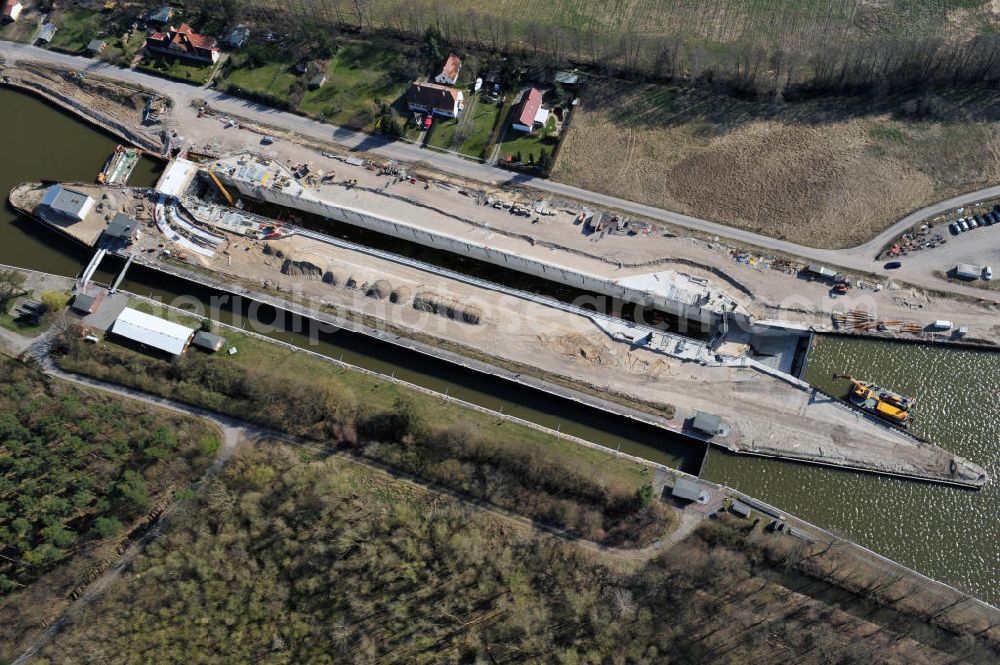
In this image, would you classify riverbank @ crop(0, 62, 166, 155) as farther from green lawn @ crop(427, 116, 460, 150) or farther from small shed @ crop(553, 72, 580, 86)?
small shed @ crop(553, 72, 580, 86)

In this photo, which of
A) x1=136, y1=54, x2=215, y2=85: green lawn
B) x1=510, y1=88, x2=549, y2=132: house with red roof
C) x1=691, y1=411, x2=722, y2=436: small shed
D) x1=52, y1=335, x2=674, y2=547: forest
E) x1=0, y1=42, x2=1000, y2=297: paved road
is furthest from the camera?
x1=136, y1=54, x2=215, y2=85: green lawn

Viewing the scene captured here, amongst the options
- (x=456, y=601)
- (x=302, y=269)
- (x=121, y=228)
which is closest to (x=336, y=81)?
(x=302, y=269)

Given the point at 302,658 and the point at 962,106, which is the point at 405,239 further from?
the point at 962,106

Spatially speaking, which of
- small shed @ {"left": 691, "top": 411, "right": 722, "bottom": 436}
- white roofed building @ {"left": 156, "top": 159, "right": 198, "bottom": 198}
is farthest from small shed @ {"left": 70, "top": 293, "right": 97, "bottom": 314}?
small shed @ {"left": 691, "top": 411, "right": 722, "bottom": 436}

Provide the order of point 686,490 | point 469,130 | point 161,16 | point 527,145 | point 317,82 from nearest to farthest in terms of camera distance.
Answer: point 686,490 < point 527,145 < point 469,130 < point 317,82 < point 161,16

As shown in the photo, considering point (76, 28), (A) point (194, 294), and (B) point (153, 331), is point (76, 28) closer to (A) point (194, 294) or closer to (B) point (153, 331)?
(A) point (194, 294)

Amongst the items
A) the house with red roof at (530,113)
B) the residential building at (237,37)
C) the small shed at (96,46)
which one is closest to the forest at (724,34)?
the residential building at (237,37)
